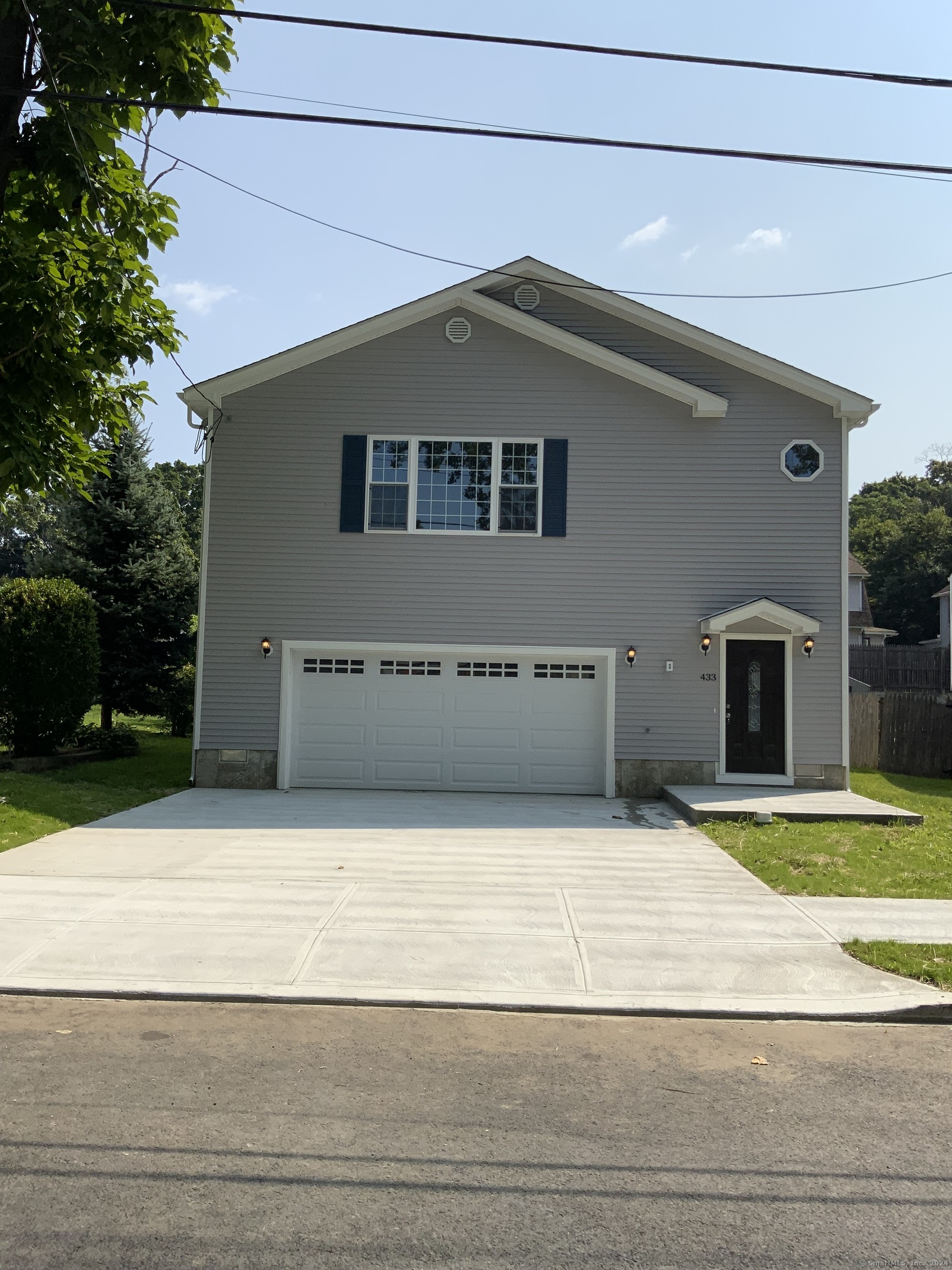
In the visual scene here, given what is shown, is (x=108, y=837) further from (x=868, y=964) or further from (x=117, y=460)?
(x=117, y=460)

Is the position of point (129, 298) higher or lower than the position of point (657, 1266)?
higher

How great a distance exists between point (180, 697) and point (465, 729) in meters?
7.98

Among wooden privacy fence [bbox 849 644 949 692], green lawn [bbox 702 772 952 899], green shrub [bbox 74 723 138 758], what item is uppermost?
wooden privacy fence [bbox 849 644 949 692]

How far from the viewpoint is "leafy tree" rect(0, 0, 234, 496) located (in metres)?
7.56

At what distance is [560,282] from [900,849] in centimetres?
937

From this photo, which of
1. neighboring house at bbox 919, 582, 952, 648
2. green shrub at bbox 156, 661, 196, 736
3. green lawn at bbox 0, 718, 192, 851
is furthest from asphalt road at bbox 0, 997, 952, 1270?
neighboring house at bbox 919, 582, 952, 648

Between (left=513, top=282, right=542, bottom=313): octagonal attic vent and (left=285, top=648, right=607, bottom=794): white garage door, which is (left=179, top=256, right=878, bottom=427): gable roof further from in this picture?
(left=285, top=648, right=607, bottom=794): white garage door

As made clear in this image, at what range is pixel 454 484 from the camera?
48.1 ft

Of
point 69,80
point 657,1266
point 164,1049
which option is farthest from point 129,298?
point 657,1266

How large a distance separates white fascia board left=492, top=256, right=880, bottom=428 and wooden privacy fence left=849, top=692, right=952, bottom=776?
6.04 metres

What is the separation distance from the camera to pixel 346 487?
14539 mm

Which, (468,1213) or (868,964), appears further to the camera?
(868,964)

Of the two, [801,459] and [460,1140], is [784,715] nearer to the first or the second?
[801,459]

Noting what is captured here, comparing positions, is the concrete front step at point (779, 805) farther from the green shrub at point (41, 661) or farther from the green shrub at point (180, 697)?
the green shrub at point (180, 697)
